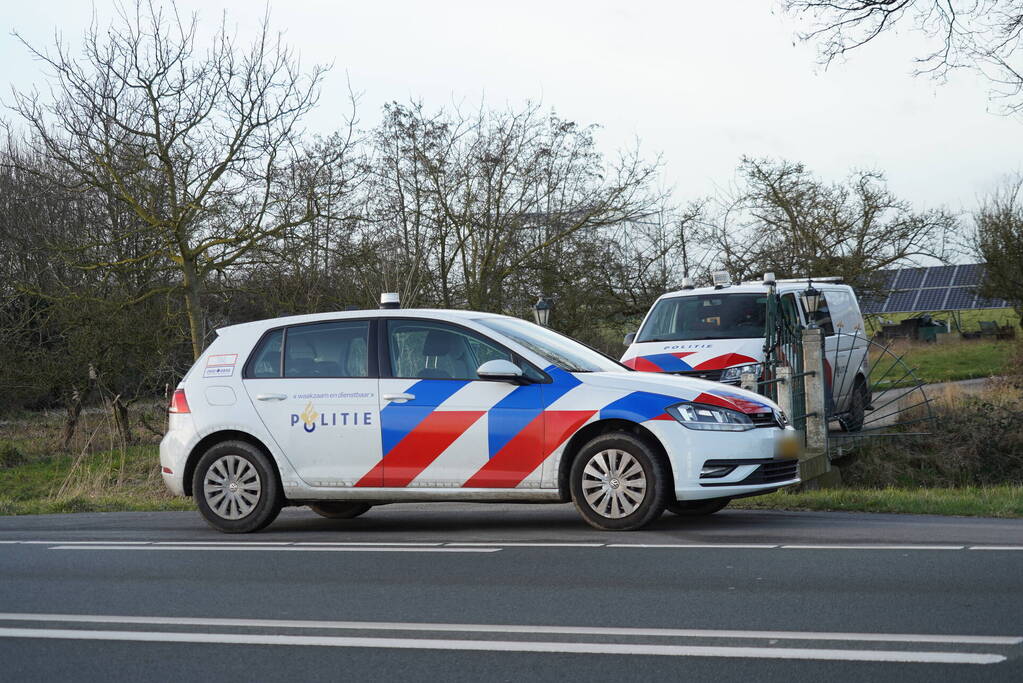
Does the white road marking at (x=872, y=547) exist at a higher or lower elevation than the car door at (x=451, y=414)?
lower

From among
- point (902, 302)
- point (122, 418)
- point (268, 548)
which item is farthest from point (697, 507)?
point (902, 302)

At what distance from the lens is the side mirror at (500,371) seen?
9.02m

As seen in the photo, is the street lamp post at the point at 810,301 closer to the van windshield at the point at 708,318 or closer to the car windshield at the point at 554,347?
the van windshield at the point at 708,318

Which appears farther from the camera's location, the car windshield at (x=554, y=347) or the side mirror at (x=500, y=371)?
the car windshield at (x=554, y=347)

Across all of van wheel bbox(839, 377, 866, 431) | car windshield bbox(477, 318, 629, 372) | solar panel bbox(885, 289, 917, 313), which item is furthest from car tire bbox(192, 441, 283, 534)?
solar panel bbox(885, 289, 917, 313)

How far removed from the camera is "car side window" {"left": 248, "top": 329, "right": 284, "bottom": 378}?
997 cm

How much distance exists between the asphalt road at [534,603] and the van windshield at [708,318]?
5.88 meters

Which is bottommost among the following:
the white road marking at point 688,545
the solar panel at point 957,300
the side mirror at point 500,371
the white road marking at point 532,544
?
the white road marking at point 688,545

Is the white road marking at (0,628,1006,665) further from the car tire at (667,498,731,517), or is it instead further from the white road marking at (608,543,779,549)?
the car tire at (667,498,731,517)

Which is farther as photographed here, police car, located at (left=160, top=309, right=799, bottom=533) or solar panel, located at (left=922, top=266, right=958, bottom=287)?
solar panel, located at (left=922, top=266, right=958, bottom=287)

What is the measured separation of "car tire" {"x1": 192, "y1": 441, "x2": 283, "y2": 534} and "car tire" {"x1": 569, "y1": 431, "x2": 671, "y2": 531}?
252cm

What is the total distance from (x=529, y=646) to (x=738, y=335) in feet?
34.5

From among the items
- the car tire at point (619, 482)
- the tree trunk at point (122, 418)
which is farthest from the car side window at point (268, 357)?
the tree trunk at point (122, 418)

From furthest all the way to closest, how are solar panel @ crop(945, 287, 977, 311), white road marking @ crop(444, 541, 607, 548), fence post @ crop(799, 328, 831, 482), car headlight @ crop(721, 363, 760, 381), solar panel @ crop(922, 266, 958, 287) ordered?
solar panel @ crop(922, 266, 958, 287), solar panel @ crop(945, 287, 977, 311), fence post @ crop(799, 328, 831, 482), car headlight @ crop(721, 363, 760, 381), white road marking @ crop(444, 541, 607, 548)
